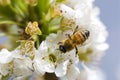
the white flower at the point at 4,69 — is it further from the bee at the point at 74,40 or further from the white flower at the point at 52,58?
the bee at the point at 74,40

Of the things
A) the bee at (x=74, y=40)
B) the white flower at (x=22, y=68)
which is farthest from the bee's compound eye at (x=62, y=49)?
the white flower at (x=22, y=68)

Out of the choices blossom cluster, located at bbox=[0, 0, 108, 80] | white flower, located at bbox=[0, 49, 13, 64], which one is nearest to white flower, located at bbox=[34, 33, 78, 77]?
blossom cluster, located at bbox=[0, 0, 108, 80]

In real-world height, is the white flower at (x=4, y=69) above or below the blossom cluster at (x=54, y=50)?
below

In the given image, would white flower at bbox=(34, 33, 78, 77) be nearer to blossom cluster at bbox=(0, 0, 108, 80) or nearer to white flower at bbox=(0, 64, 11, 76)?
blossom cluster at bbox=(0, 0, 108, 80)

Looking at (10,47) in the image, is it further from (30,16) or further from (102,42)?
(102,42)

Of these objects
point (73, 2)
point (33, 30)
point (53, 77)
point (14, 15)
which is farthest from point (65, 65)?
point (14, 15)
